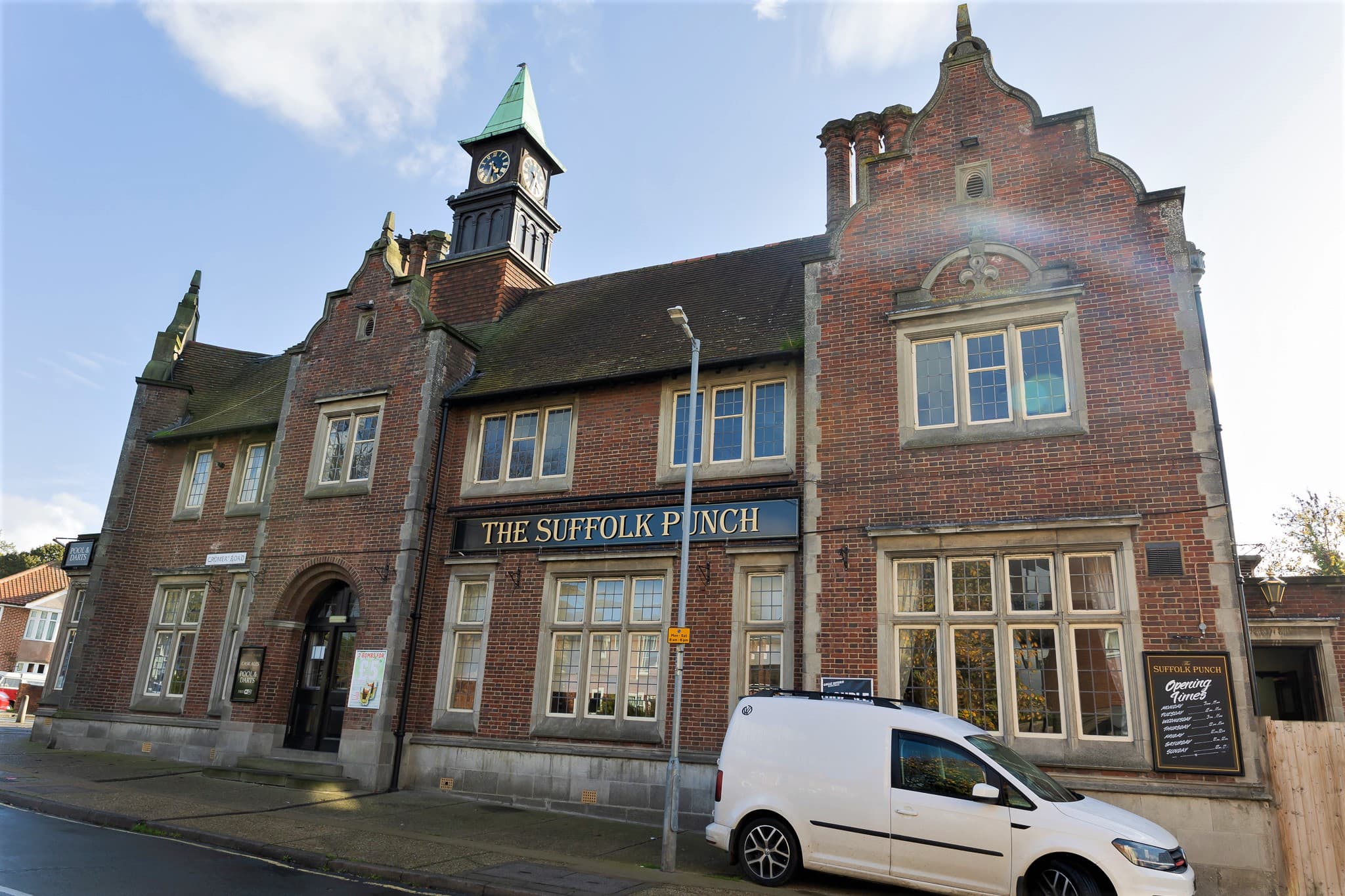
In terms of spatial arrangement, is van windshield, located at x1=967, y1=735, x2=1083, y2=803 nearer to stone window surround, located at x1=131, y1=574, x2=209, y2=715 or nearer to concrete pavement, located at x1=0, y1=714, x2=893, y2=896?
concrete pavement, located at x1=0, y1=714, x2=893, y2=896

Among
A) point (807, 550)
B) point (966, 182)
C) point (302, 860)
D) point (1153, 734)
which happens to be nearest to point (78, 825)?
point (302, 860)

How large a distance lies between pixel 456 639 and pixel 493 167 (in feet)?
47.3

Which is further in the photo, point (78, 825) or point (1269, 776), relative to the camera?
point (78, 825)

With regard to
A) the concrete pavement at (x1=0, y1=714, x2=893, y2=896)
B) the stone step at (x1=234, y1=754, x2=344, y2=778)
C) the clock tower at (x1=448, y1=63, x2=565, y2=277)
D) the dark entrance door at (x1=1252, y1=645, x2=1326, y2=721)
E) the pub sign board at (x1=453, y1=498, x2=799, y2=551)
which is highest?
the clock tower at (x1=448, y1=63, x2=565, y2=277)

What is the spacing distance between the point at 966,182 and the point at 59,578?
61001mm

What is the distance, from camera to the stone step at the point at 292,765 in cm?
1491

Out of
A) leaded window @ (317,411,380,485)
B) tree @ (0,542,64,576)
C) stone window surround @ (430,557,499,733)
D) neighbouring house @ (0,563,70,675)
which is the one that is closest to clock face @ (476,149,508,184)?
leaded window @ (317,411,380,485)

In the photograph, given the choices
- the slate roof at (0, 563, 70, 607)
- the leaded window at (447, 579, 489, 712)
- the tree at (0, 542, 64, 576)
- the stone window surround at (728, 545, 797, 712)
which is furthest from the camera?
the tree at (0, 542, 64, 576)

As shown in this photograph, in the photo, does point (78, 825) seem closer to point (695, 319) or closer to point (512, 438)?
point (512, 438)

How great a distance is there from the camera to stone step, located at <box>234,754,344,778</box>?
1491 cm

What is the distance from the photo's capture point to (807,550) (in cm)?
1243

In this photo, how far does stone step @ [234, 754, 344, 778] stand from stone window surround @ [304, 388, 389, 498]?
5183 mm

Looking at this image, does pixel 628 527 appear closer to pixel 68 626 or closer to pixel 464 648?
pixel 464 648

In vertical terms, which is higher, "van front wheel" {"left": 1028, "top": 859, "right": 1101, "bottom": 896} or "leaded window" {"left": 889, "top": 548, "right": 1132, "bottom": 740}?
"leaded window" {"left": 889, "top": 548, "right": 1132, "bottom": 740}
